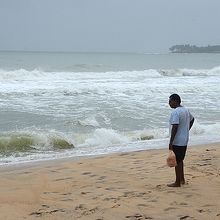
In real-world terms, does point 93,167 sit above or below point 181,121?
below

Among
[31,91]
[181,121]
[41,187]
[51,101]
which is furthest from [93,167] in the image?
[31,91]

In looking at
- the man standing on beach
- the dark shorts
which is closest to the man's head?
the man standing on beach

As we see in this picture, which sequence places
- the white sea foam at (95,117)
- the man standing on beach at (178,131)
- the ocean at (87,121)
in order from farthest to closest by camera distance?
the white sea foam at (95,117) < the ocean at (87,121) < the man standing on beach at (178,131)

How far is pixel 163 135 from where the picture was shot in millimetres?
12578

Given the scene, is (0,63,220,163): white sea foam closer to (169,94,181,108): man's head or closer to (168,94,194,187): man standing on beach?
(168,94,194,187): man standing on beach

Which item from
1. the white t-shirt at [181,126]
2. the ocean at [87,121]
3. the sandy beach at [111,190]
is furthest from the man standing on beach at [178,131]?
the ocean at [87,121]

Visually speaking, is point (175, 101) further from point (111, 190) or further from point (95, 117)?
point (95, 117)

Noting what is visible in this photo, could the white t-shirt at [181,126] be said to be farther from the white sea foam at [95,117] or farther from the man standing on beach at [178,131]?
the white sea foam at [95,117]

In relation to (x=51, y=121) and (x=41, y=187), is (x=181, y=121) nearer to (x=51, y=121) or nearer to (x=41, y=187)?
(x=41, y=187)

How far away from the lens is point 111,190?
636cm

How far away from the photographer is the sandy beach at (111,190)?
212 inches

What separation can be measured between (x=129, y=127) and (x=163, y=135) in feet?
4.47

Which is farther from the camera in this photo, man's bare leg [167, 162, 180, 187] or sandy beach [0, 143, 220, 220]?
man's bare leg [167, 162, 180, 187]

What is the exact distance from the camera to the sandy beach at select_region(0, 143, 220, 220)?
5391 mm
